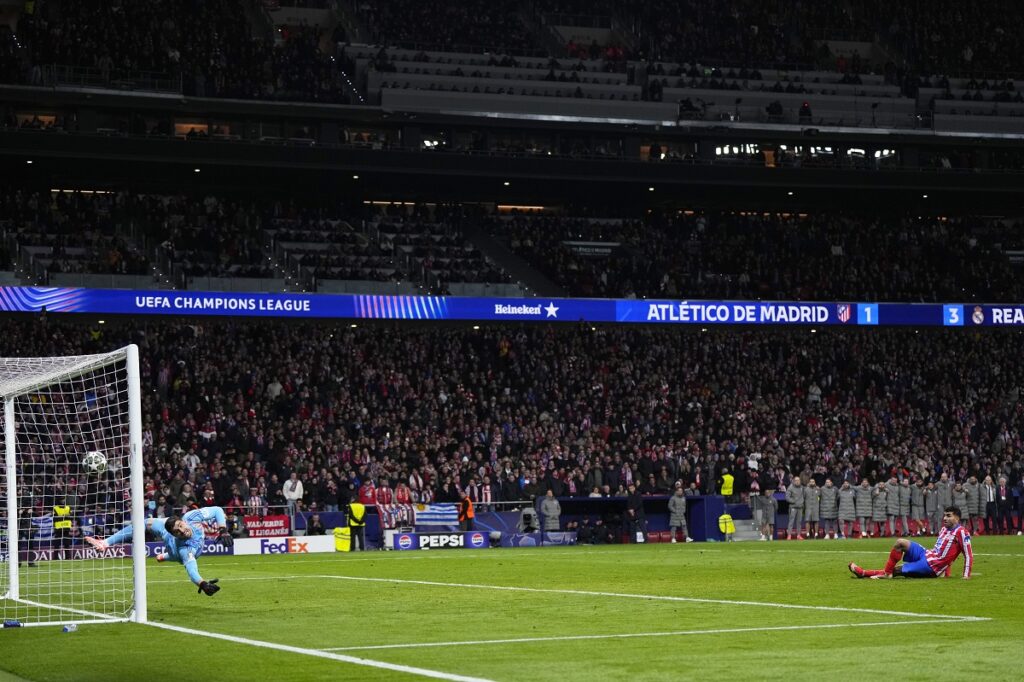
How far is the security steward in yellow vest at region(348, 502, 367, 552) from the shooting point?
37.0 meters

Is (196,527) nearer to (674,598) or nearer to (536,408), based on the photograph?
(674,598)

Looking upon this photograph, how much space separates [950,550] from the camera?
21500mm

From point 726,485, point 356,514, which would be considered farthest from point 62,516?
point 726,485

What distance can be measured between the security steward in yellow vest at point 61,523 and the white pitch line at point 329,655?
42.7 ft

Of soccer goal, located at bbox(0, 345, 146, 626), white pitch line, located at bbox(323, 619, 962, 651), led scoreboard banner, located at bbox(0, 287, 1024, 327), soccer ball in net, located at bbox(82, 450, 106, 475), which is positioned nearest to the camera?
white pitch line, located at bbox(323, 619, 962, 651)

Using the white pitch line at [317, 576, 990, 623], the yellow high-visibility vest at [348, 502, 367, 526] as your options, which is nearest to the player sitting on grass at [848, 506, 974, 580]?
the white pitch line at [317, 576, 990, 623]

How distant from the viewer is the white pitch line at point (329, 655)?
1152cm

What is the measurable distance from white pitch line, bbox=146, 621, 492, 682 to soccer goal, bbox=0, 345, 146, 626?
1428 mm

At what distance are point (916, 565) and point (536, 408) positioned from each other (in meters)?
26.9

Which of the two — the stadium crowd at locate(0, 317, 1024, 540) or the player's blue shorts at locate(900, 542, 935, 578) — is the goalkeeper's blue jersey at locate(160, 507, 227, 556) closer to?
the player's blue shorts at locate(900, 542, 935, 578)

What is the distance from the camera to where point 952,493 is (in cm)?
4284

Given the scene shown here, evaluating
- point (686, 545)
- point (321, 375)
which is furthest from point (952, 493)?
point (321, 375)

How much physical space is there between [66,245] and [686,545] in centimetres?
2306

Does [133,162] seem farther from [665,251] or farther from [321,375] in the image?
[665,251]
